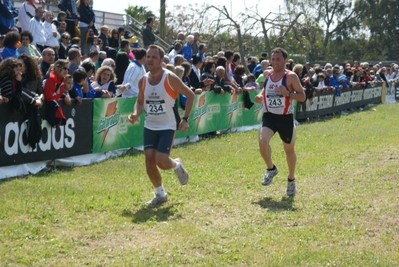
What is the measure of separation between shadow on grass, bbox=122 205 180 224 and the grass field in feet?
0.05

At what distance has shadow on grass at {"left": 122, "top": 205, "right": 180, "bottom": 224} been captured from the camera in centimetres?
838

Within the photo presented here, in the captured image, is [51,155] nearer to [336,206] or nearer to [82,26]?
[336,206]

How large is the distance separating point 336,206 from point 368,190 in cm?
142

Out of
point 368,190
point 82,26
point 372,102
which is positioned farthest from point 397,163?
point 372,102

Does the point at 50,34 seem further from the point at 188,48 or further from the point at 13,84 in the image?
the point at 13,84

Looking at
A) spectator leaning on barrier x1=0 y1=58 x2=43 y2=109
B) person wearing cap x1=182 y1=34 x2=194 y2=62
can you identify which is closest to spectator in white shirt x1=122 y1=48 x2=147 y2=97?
spectator leaning on barrier x1=0 y1=58 x2=43 y2=109

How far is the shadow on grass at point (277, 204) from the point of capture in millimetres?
9234

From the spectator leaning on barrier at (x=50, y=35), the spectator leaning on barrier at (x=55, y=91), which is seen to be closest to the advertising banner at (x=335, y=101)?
the spectator leaning on barrier at (x=50, y=35)

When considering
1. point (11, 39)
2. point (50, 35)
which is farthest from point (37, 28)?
point (11, 39)

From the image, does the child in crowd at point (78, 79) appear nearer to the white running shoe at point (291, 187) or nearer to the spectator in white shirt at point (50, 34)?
the spectator in white shirt at point (50, 34)

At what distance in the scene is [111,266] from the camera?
6.45 meters

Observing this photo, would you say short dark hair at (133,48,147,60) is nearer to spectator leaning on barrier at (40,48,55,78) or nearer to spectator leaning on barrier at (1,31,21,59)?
spectator leaning on barrier at (40,48,55,78)

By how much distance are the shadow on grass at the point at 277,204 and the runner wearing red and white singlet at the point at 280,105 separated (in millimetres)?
359

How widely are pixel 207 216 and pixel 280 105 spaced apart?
7.59 ft
